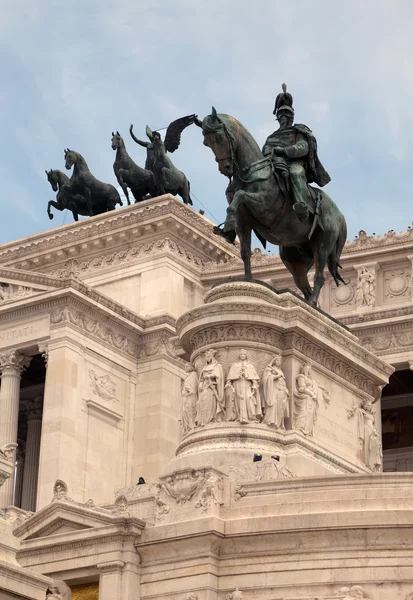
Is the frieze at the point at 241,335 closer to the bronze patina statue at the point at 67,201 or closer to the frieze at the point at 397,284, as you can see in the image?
the frieze at the point at 397,284

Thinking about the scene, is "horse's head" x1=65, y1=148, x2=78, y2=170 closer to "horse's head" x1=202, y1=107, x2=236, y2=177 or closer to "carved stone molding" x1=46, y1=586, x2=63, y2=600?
"horse's head" x1=202, y1=107, x2=236, y2=177

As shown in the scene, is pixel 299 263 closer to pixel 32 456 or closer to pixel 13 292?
pixel 13 292

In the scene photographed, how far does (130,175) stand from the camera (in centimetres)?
6575

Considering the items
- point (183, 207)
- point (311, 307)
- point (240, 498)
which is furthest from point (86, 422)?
point (240, 498)

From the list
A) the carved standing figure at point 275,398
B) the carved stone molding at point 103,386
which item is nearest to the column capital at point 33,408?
the carved stone molding at point 103,386

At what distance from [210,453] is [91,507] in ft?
8.57

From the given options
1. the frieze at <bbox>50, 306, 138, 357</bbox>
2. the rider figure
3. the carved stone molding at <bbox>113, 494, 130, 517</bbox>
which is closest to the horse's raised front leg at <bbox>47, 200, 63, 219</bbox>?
the frieze at <bbox>50, 306, 138, 357</bbox>

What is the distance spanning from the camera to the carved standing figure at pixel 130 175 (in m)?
65.4

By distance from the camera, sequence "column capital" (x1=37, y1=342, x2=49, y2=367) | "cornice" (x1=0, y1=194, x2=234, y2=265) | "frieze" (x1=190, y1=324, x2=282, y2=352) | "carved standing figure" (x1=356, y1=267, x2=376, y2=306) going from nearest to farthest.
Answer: "frieze" (x1=190, y1=324, x2=282, y2=352) < "column capital" (x1=37, y1=342, x2=49, y2=367) < "carved standing figure" (x1=356, y1=267, x2=376, y2=306) < "cornice" (x1=0, y1=194, x2=234, y2=265)

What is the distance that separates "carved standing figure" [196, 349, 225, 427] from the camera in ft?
112

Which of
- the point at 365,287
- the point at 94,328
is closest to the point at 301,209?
the point at 94,328

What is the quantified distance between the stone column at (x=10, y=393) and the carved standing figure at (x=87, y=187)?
1087 cm

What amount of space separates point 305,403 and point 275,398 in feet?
2.77

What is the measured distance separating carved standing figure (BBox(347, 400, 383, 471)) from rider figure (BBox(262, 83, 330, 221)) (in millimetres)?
4351
